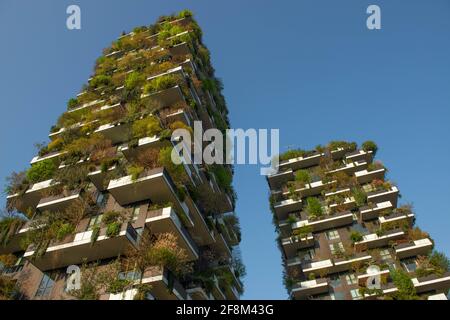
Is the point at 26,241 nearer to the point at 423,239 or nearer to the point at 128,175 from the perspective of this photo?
the point at 128,175

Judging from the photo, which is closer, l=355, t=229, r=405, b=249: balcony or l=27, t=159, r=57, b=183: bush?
l=27, t=159, r=57, b=183: bush

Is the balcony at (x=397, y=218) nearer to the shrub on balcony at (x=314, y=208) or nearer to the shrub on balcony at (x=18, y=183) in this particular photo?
the shrub on balcony at (x=314, y=208)

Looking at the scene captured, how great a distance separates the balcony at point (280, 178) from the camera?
5269 cm

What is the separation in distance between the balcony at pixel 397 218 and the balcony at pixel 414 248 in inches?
124

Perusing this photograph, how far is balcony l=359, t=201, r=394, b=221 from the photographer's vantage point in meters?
42.9

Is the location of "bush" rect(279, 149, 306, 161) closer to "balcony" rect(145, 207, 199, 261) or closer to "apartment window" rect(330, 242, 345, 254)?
"apartment window" rect(330, 242, 345, 254)

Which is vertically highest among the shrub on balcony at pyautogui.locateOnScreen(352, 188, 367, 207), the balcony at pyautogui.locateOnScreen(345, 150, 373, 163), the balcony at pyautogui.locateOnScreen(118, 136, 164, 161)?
the balcony at pyautogui.locateOnScreen(118, 136, 164, 161)

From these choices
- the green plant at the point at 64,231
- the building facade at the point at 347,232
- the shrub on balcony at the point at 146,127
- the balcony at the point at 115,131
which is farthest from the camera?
the building facade at the point at 347,232

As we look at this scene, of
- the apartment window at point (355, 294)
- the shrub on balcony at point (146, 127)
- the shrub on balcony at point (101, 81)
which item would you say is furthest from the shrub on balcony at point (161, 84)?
the apartment window at point (355, 294)

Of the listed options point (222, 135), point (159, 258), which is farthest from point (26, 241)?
point (222, 135)

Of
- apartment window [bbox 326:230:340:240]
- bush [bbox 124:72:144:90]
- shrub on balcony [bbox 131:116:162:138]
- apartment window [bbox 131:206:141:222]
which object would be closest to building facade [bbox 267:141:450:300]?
apartment window [bbox 326:230:340:240]

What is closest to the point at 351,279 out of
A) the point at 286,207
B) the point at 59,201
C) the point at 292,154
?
the point at 286,207

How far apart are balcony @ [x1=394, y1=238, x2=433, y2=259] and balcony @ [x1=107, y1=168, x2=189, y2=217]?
24509 mm
